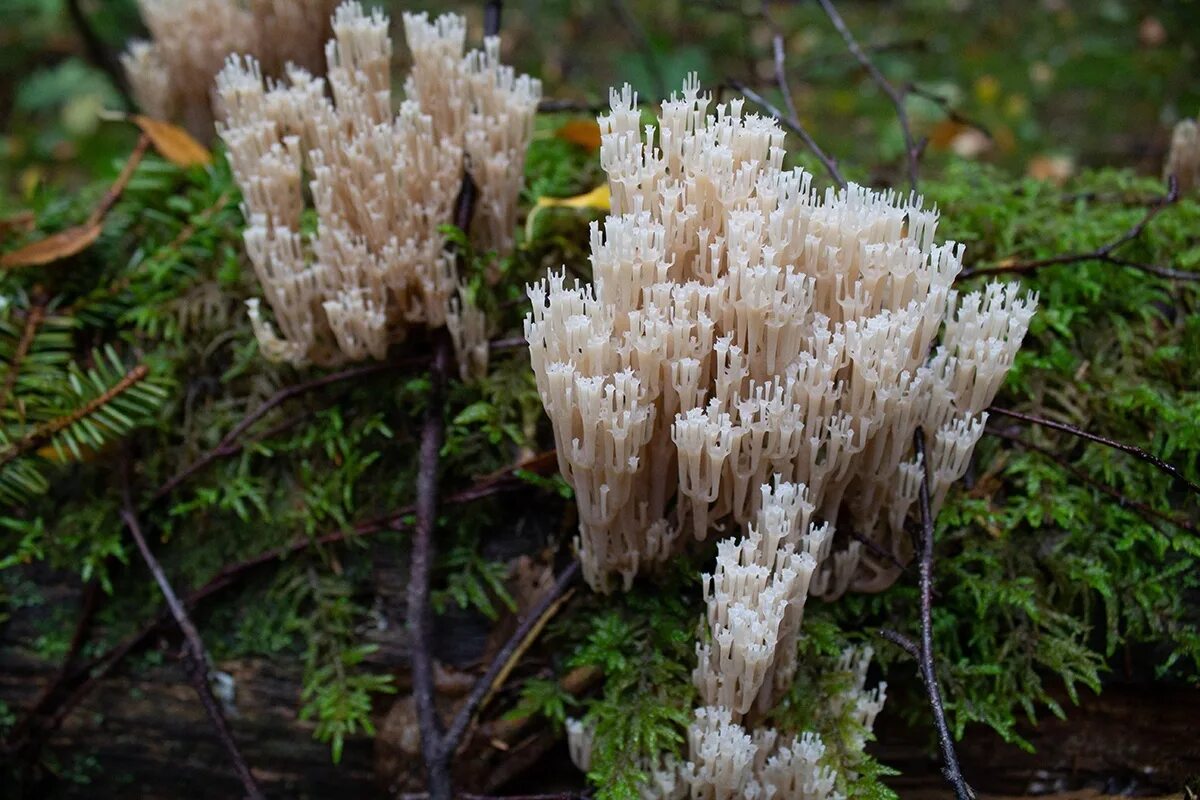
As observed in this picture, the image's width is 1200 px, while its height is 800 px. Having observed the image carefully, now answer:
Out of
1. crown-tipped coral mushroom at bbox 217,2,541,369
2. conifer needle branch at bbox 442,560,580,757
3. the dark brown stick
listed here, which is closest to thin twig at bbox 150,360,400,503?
crown-tipped coral mushroom at bbox 217,2,541,369

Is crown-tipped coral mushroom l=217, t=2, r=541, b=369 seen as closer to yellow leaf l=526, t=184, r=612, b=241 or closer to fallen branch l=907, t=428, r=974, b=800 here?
yellow leaf l=526, t=184, r=612, b=241

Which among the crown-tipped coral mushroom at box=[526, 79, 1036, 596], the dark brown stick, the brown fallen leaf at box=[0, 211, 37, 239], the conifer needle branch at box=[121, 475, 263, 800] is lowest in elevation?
the conifer needle branch at box=[121, 475, 263, 800]

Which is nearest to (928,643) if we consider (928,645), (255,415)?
(928,645)

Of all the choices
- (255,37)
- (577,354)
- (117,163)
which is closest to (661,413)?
(577,354)

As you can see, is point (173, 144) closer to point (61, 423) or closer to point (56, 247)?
point (56, 247)

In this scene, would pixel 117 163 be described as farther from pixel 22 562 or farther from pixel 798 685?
pixel 798 685

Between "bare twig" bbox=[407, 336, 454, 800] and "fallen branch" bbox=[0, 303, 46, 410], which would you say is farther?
"fallen branch" bbox=[0, 303, 46, 410]

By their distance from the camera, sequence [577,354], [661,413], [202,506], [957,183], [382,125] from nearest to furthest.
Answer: [577,354] < [661,413] < [382,125] < [202,506] < [957,183]
